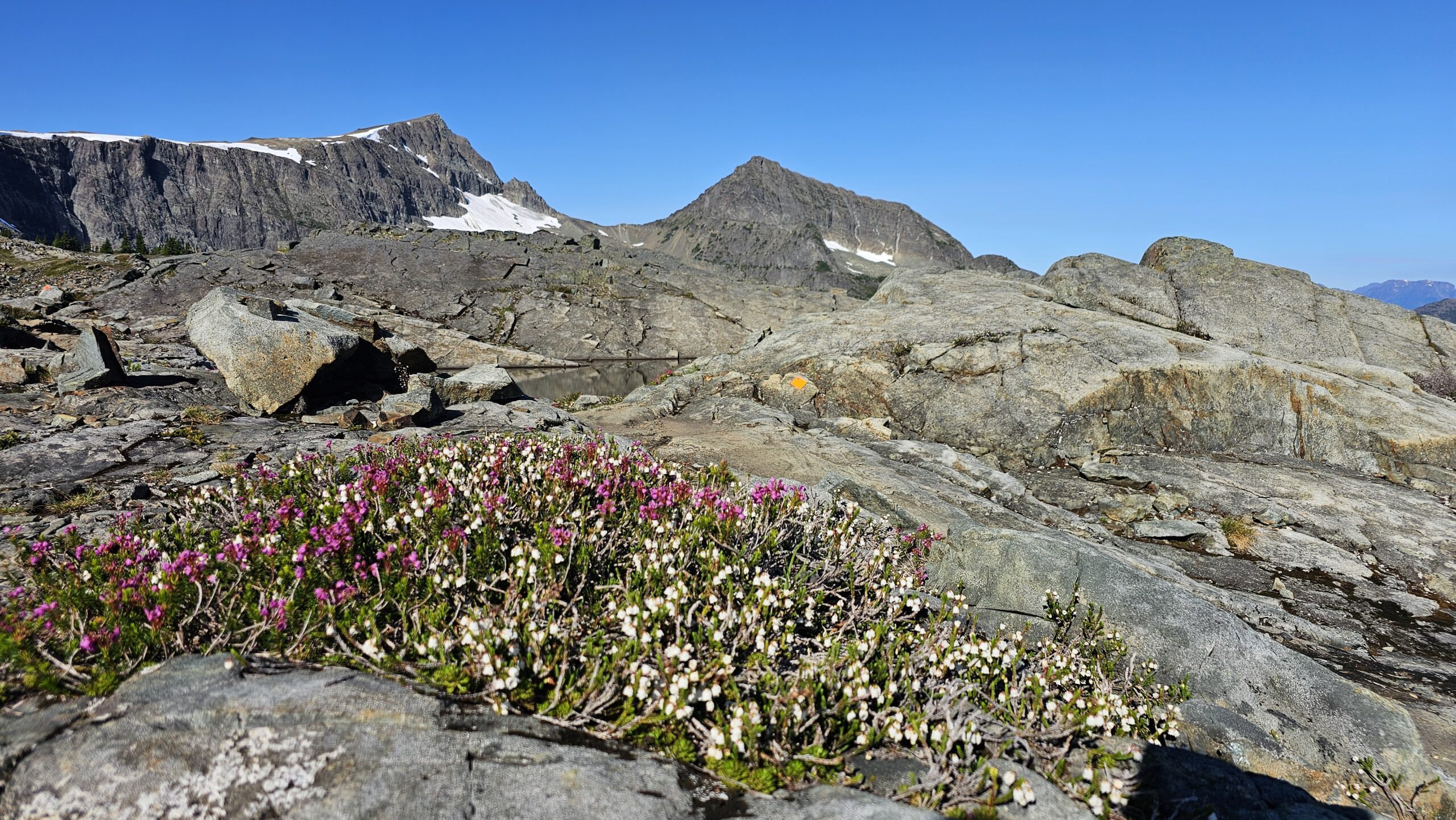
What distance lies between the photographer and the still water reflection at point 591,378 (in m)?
36.2

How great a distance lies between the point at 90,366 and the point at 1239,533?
1037 inches

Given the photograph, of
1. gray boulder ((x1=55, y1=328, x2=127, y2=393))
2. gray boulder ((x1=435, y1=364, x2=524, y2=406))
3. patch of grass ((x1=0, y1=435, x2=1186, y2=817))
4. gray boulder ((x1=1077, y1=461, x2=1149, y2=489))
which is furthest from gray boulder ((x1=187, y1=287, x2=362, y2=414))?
gray boulder ((x1=1077, y1=461, x2=1149, y2=489))

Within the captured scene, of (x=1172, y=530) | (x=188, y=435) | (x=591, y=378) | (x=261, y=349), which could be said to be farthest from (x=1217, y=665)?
(x=591, y=378)

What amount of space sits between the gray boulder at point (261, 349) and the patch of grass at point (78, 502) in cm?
747

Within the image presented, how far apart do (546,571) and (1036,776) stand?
4.01 m

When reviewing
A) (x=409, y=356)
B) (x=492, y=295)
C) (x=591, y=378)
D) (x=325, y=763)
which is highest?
(x=492, y=295)

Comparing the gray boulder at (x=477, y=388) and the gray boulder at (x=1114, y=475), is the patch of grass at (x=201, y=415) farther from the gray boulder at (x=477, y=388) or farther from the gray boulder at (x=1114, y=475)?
the gray boulder at (x=1114, y=475)

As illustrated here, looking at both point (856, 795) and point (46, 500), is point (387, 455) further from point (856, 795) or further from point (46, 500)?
point (856, 795)

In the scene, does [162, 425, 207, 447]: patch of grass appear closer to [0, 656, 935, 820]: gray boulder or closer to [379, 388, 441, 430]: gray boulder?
[379, 388, 441, 430]: gray boulder

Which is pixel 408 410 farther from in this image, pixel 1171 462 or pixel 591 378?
pixel 591 378

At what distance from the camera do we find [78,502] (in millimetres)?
7934

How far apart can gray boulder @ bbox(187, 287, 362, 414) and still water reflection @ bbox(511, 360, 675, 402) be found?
13.9 metres

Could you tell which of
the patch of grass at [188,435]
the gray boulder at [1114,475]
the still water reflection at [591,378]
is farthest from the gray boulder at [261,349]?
the gray boulder at [1114,475]

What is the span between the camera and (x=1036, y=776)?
4.30 metres
